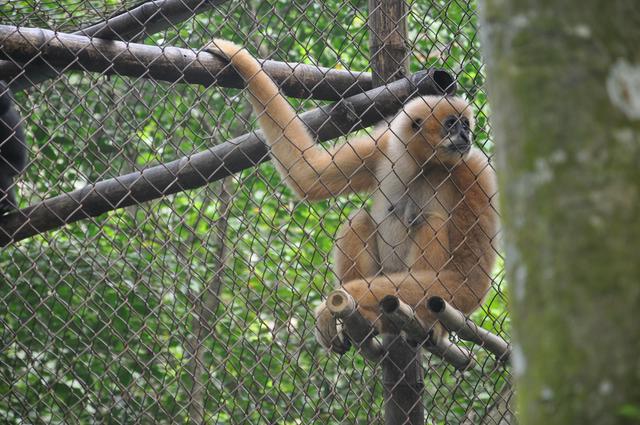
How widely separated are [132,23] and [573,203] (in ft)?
10.6

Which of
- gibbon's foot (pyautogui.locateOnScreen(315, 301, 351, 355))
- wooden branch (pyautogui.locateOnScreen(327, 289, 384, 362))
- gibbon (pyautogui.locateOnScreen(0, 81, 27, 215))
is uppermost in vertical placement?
wooden branch (pyautogui.locateOnScreen(327, 289, 384, 362))

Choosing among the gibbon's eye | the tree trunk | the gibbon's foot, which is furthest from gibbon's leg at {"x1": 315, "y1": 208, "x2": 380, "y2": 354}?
the tree trunk

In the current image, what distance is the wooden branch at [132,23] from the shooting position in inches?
154

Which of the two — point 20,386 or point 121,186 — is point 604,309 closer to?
point 121,186

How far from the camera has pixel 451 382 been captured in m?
6.93

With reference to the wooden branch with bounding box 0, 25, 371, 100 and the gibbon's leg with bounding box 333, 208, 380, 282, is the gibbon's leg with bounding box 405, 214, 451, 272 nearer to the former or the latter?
the gibbon's leg with bounding box 333, 208, 380, 282

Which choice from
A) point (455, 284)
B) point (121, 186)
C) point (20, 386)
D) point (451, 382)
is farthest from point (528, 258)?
point (451, 382)

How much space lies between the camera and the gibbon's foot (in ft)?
14.5

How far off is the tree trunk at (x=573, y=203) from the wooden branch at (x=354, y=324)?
2.54m

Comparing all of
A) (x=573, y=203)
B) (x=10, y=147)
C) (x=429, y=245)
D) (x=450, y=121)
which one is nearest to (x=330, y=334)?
(x=429, y=245)

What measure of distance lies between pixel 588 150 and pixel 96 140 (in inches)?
213

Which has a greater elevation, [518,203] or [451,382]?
[518,203]

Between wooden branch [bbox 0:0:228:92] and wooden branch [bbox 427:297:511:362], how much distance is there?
1946 mm

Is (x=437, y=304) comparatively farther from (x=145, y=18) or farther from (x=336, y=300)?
(x=145, y=18)
